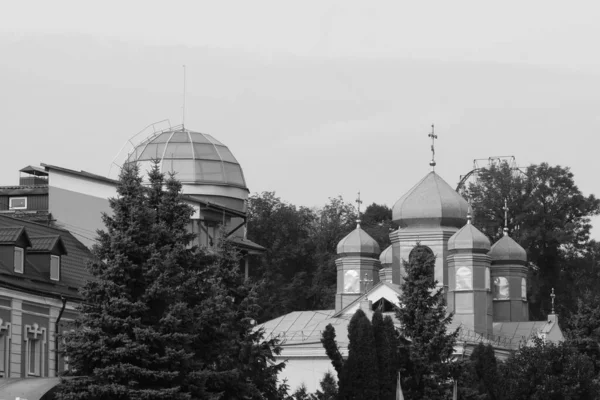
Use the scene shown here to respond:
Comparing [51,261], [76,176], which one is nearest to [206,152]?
[76,176]

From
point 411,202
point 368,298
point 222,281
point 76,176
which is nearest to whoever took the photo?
point 222,281

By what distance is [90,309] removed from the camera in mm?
34969

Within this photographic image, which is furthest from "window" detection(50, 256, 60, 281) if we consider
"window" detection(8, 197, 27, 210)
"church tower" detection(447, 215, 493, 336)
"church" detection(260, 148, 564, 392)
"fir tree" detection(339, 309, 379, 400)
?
"church tower" detection(447, 215, 493, 336)

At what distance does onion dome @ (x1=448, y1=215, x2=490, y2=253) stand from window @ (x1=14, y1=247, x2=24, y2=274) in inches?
1495

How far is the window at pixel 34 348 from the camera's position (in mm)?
41062

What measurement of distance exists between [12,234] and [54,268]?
2220 millimetres

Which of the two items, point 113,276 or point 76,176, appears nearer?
point 113,276

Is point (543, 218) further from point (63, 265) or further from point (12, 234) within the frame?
point (12, 234)

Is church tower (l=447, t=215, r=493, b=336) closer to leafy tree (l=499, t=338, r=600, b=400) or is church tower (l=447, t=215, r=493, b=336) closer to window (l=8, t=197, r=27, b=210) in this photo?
leafy tree (l=499, t=338, r=600, b=400)

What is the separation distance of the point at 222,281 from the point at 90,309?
611 centimetres

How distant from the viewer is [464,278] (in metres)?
77.2

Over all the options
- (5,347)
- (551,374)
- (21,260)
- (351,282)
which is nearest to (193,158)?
(351,282)

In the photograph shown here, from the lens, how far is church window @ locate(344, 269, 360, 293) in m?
80.3

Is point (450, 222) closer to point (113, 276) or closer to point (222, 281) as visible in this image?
point (222, 281)
